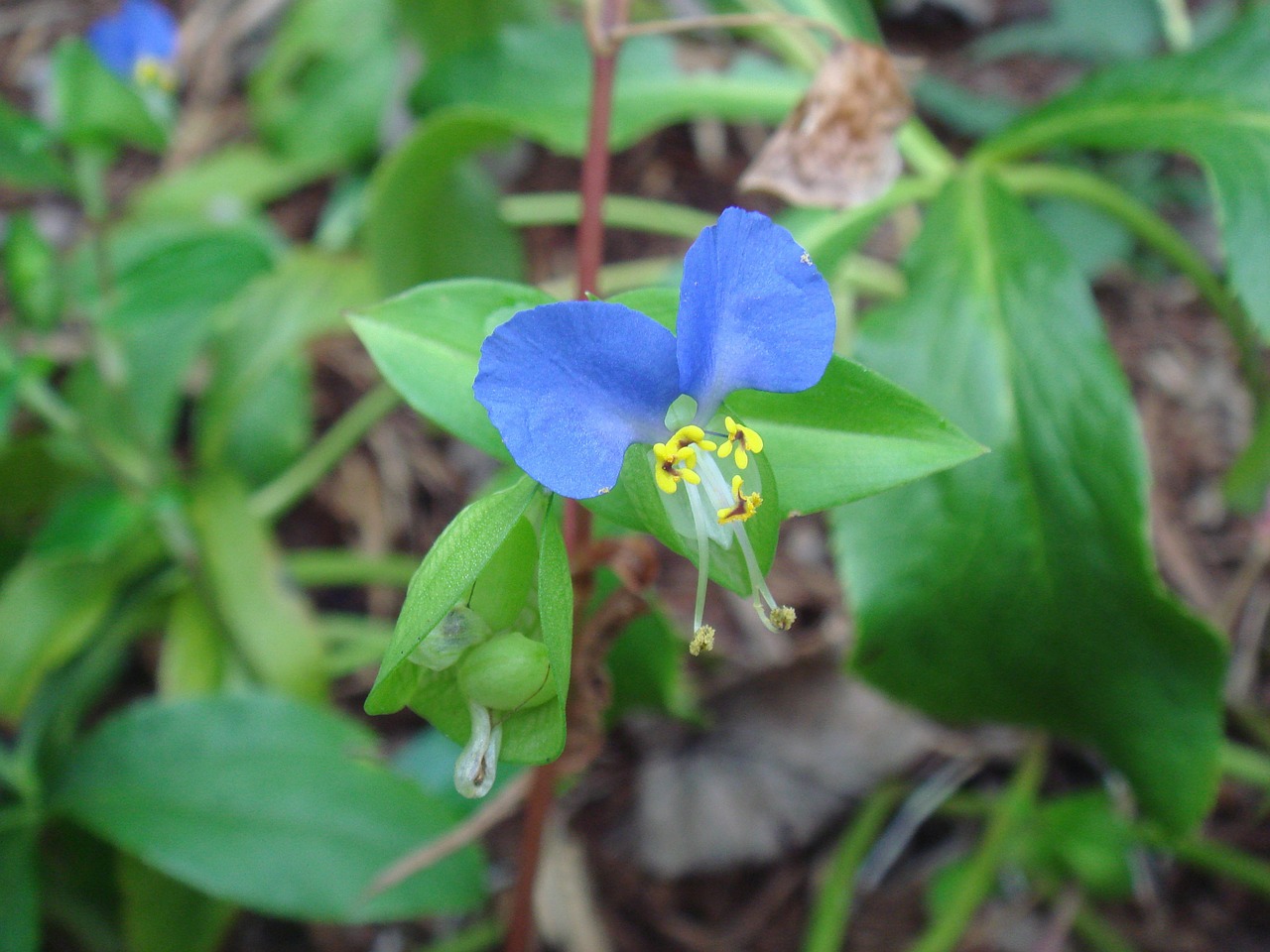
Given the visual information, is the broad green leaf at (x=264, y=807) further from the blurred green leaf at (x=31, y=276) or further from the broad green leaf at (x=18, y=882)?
the blurred green leaf at (x=31, y=276)

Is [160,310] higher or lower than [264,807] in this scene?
higher

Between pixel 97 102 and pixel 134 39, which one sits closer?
pixel 97 102

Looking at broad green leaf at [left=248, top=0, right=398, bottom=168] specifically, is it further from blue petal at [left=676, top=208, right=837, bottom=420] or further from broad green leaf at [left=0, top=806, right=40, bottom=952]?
blue petal at [left=676, top=208, right=837, bottom=420]

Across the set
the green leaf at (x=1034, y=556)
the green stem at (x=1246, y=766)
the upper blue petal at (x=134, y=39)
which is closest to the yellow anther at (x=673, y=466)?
the green leaf at (x=1034, y=556)

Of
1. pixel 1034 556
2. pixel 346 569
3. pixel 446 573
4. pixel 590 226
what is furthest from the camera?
pixel 346 569

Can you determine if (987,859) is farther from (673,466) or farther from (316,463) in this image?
(316,463)

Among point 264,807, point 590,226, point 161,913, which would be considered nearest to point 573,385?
point 590,226

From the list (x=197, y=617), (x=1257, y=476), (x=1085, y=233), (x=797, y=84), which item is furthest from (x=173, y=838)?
(x=1085, y=233)
